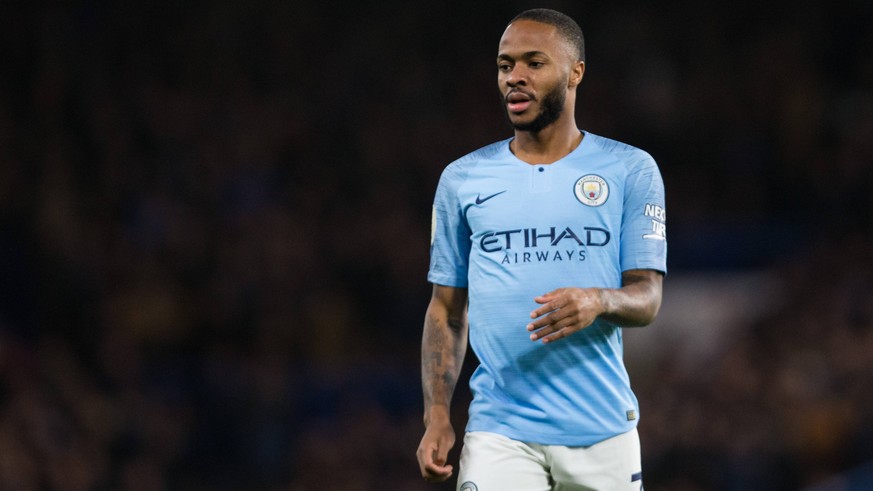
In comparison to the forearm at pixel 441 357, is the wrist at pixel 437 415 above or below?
below

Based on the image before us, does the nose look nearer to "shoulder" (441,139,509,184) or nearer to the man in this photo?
the man

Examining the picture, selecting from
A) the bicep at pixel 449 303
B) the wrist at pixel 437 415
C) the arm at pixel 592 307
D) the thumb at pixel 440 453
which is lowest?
the thumb at pixel 440 453

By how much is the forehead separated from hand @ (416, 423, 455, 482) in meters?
1.22

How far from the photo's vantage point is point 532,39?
404 centimetres

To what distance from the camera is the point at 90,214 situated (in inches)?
439

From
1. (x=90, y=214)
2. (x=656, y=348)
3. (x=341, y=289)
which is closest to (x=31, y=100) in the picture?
(x=90, y=214)

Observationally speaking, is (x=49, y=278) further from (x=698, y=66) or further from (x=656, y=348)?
(x=698, y=66)

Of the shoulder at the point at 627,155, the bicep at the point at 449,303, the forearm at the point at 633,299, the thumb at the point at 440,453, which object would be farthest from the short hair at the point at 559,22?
the thumb at the point at 440,453

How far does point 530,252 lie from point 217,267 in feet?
23.2

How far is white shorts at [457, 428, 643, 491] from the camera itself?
3873 millimetres

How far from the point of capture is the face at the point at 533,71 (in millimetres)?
4035

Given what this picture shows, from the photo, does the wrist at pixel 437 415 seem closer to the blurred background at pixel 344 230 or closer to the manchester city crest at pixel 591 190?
the manchester city crest at pixel 591 190

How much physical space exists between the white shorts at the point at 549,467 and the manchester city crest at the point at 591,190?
0.74 m

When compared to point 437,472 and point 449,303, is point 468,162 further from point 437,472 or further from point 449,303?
point 437,472
